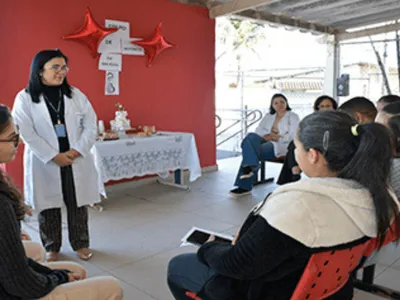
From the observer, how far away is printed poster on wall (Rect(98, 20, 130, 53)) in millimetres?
4039

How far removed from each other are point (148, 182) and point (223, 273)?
3.59m

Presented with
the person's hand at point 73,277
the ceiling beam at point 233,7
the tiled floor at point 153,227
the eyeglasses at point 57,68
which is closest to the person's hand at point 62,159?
the eyeglasses at point 57,68

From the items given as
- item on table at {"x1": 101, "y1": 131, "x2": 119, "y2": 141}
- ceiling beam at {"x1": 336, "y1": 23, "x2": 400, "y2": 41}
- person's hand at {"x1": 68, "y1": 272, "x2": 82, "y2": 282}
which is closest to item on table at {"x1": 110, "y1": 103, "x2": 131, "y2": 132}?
item on table at {"x1": 101, "y1": 131, "x2": 119, "y2": 141}

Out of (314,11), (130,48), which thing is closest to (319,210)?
(130,48)

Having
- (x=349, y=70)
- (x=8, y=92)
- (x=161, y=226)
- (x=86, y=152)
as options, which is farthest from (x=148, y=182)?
(x=349, y=70)

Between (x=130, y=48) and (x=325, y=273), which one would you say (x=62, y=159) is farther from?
(x=130, y=48)

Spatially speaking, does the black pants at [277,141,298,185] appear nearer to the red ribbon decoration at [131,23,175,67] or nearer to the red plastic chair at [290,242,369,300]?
the red ribbon decoration at [131,23,175,67]

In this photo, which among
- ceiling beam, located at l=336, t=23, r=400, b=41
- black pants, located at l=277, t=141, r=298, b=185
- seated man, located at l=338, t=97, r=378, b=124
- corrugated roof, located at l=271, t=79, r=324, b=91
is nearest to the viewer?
seated man, located at l=338, t=97, r=378, b=124

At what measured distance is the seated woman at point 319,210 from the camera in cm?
95

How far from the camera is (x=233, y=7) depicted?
4.69 m

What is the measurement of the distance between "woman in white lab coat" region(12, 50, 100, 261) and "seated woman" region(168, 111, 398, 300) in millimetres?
1643

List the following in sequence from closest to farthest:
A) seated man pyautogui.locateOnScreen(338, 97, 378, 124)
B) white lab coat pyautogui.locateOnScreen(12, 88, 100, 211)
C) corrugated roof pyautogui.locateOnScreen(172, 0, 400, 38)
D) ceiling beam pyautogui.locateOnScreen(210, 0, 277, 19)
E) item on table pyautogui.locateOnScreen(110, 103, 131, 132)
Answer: white lab coat pyautogui.locateOnScreen(12, 88, 100, 211)
seated man pyautogui.locateOnScreen(338, 97, 378, 124)
item on table pyautogui.locateOnScreen(110, 103, 131, 132)
ceiling beam pyautogui.locateOnScreen(210, 0, 277, 19)
corrugated roof pyautogui.locateOnScreen(172, 0, 400, 38)

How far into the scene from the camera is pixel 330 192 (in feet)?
3.18

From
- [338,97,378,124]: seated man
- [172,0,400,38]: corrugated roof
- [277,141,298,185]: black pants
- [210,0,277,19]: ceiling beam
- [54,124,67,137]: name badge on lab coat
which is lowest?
[277,141,298,185]: black pants
